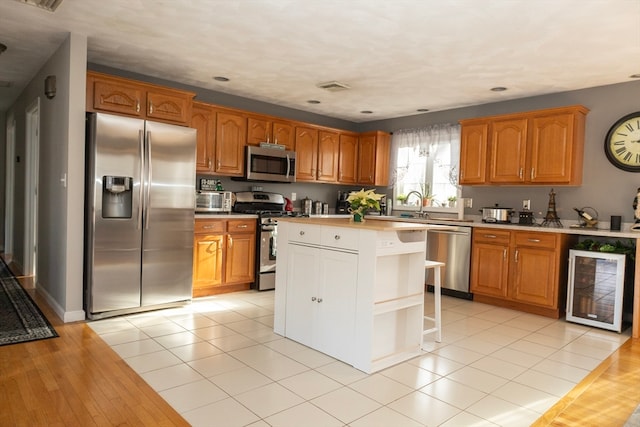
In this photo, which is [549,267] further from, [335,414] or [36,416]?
[36,416]

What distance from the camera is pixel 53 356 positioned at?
3.00m

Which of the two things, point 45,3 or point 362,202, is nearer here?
point 45,3

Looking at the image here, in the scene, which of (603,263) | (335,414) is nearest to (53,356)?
(335,414)

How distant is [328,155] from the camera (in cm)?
664

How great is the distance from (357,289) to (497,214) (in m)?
2.97

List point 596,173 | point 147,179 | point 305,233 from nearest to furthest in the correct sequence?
point 305,233
point 147,179
point 596,173

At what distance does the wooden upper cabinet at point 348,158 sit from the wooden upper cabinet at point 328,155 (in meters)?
0.09

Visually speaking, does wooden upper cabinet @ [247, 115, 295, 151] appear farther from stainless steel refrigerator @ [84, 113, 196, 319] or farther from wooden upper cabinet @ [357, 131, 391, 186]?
wooden upper cabinet @ [357, 131, 391, 186]

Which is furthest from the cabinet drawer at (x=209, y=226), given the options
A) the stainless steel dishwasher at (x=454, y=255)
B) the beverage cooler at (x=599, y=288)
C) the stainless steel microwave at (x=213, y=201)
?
the beverage cooler at (x=599, y=288)

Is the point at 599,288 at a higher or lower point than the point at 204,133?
lower

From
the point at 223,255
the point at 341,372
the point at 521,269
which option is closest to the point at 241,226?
the point at 223,255

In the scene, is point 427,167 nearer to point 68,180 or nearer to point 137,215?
point 137,215

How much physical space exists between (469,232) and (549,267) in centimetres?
97

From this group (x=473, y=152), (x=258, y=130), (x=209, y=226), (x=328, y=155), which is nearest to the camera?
(x=209, y=226)
